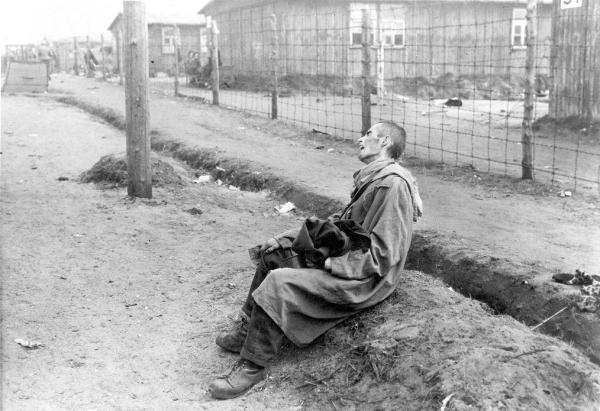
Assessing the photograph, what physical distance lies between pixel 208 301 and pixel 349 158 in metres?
5.13

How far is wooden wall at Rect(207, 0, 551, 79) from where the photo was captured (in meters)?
22.8

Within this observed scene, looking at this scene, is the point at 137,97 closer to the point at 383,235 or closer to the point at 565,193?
the point at 383,235

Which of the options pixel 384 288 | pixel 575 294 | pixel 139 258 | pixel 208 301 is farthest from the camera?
pixel 139 258

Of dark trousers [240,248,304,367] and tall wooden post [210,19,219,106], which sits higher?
tall wooden post [210,19,219,106]

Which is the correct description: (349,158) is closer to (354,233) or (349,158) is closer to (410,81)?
(354,233)

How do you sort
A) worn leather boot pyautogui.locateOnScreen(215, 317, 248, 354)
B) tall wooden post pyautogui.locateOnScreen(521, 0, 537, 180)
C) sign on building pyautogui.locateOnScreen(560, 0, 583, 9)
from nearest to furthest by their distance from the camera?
1. worn leather boot pyautogui.locateOnScreen(215, 317, 248, 354)
2. tall wooden post pyautogui.locateOnScreen(521, 0, 537, 180)
3. sign on building pyautogui.locateOnScreen(560, 0, 583, 9)

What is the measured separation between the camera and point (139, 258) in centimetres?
574

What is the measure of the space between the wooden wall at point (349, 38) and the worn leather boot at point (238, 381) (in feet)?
61.2

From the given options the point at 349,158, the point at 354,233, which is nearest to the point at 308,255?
the point at 354,233

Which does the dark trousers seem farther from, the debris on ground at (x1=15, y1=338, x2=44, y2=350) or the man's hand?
the debris on ground at (x1=15, y1=338, x2=44, y2=350)

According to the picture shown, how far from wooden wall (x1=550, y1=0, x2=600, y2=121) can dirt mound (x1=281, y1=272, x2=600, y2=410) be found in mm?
8778

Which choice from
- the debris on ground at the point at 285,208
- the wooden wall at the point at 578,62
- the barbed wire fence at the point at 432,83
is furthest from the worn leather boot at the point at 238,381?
the wooden wall at the point at 578,62

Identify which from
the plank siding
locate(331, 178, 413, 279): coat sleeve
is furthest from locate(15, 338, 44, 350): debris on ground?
the plank siding

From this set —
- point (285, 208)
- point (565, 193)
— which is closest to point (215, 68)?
point (285, 208)
